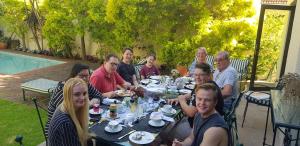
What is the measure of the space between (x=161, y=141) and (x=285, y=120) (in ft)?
4.26

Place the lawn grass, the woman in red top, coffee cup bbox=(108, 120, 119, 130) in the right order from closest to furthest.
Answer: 1. coffee cup bbox=(108, 120, 119, 130)
2. the lawn grass
3. the woman in red top

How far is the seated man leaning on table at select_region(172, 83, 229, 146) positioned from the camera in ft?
6.67

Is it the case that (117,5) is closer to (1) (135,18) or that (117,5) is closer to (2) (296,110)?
(1) (135,18)

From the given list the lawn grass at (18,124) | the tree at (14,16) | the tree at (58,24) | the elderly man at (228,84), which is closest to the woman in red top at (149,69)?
the elderly man at (228,84)

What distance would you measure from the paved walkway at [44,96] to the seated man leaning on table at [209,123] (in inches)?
85.2

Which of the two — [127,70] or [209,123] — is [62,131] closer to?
[209,123]

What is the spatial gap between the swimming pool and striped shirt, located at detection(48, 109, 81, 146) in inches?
328

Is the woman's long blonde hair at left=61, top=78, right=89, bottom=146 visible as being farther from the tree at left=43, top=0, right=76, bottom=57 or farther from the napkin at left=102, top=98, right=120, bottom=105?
the tree at left=43, top=0, right=76, bottom=57

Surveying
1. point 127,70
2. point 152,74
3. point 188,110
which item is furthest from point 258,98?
point 127,70

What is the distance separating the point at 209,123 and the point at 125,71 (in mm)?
3000

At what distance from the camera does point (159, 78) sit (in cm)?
501

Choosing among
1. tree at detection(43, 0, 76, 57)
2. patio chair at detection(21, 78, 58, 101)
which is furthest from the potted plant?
patio chair at detection(21, 78, 58, 101)

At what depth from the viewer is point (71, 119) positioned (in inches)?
85.0

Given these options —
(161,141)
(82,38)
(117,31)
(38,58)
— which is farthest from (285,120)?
(38,58)
